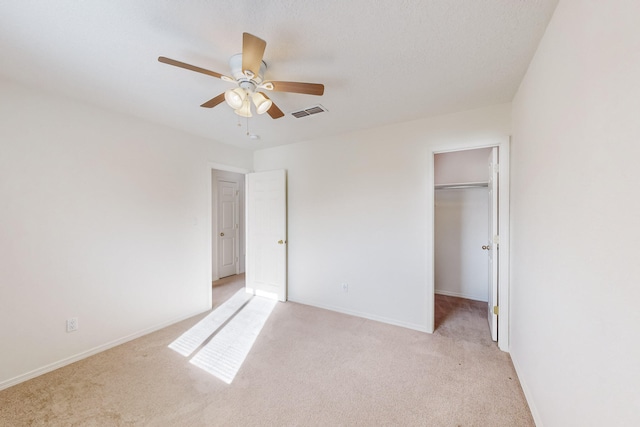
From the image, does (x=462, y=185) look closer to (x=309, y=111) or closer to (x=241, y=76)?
(x=309, y=111)

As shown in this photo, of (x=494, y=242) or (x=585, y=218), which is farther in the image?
(x=494, y=242)

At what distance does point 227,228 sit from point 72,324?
3091mm

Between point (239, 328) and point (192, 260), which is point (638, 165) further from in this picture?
point (192, 260)

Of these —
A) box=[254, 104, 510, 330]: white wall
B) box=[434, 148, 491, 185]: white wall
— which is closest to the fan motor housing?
box=[254, 104, 510, 330]: white wall

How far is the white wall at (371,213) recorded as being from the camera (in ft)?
9.02

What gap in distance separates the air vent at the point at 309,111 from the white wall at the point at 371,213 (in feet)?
2.62

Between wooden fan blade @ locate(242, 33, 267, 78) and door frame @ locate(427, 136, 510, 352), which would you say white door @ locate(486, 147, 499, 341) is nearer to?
door frame @ locate(427, 136, 510, 352)

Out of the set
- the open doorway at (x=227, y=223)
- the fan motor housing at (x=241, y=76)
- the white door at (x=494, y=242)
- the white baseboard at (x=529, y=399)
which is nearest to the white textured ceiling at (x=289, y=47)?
the fan motor housing at (x=241, y=76)

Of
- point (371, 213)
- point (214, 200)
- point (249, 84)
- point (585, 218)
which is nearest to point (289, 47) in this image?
point (249, 84)

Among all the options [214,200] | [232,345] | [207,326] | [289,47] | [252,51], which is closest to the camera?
[252,51]

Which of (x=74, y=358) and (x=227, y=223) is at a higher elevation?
(x=227, y=223)

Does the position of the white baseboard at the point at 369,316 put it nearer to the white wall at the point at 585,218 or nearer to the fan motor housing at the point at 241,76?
the white wall at the point at 585,218

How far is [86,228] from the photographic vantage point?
7.63 ft

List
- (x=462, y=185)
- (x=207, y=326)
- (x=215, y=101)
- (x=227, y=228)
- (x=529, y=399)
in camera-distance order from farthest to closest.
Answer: (x=227, y=228) → (x=462, y=185) → (x=207, y=326) → (x=215, y=101) → (x=529, y=399)
